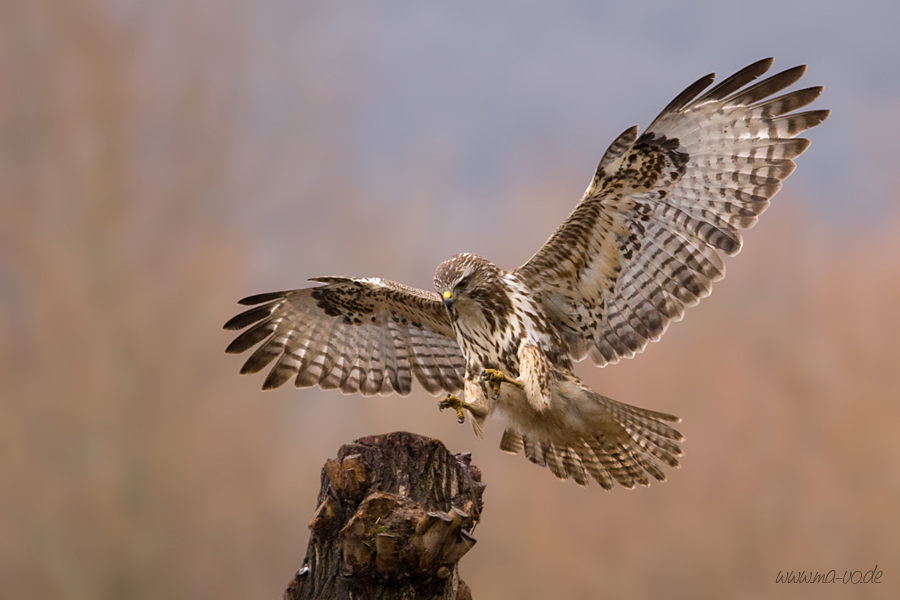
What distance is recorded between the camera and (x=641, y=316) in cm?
341

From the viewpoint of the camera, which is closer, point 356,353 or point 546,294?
point 546,294

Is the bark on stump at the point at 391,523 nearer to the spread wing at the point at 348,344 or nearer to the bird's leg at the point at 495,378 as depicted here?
the bird's leg at the point at 495,378

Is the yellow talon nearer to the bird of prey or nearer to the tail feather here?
the bird of prey

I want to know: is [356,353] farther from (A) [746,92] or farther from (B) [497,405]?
(A) [746,92]

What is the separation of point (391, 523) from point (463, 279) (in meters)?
1.13

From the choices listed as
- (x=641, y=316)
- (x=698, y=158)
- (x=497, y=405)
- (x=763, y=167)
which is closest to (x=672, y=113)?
(x=698, y=158)

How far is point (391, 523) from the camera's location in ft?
7.90

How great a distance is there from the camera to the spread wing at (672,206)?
3104 mm

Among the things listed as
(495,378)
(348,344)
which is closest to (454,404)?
(495,378)

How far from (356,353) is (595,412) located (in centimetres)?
125

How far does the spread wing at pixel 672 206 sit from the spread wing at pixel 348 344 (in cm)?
66

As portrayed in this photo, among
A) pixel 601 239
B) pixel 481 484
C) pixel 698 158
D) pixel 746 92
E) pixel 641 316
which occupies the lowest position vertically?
pixel 481 484

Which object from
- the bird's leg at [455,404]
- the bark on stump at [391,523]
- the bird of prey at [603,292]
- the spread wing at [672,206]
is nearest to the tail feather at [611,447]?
the bird of prey at [603,292]

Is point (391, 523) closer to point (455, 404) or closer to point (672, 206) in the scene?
point (455, 404)
